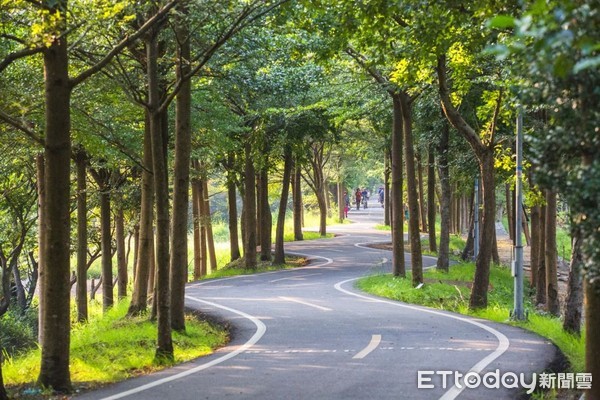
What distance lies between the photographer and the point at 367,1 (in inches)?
388

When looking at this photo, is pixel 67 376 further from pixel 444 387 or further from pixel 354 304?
pixel 354 304

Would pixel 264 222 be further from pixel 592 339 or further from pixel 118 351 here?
pixel 592 339

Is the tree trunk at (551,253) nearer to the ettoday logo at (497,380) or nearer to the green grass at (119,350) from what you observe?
the ettoday logo at (497,380)

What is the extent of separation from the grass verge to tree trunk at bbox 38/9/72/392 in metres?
0.56

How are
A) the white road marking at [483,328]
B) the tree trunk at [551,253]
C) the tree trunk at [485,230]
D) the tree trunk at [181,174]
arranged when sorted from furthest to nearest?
1. the tree trunk at [551,253]
2. the tree trunk at [485,230]
3. the tree trunk at [181,174]
4. the white road marking at [483,328]

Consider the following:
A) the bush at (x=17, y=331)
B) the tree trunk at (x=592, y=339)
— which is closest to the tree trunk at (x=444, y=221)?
the bush at (x=17, y=331)

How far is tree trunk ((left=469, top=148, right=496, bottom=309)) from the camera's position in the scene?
16.1 metres

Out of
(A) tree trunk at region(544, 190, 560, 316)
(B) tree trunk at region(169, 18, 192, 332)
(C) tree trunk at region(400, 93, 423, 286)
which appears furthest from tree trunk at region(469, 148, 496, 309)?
(B) tree trunk at region(169, 18, 192, 332)

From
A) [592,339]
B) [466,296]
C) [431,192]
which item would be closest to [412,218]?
[466,296]

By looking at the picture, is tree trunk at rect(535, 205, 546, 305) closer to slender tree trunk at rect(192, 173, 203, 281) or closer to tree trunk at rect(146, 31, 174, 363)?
tree trunk at rect(146, 31, 174, 363)

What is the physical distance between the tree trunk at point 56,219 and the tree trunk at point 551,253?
11.1m

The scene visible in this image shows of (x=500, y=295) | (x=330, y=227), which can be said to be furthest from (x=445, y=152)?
(x=330, y=227)

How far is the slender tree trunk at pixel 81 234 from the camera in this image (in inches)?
797

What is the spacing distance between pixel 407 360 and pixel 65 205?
5325mm
